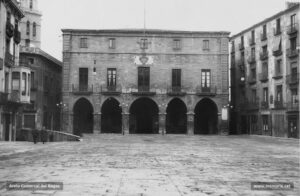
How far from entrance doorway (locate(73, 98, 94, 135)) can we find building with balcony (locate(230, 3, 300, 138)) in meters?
16.2

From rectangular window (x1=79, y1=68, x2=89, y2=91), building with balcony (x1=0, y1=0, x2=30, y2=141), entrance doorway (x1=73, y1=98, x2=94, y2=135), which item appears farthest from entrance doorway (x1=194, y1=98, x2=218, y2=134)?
building with balcony (x1=0, y1=0, x2=30, y2=141)

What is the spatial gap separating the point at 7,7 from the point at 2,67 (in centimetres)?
476

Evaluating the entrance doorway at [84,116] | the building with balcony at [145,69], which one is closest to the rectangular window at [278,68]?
the building with balcony at [145,69]

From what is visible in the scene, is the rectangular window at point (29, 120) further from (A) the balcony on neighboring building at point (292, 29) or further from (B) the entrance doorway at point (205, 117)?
(A) the balcony on neighboring building at point (292, 29)

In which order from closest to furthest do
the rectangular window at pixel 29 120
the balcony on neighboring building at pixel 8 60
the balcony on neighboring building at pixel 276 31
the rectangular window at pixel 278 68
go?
1. the balcony on neighboring building at pixel 8 60
2. the balcony on neighboring building at pixel 276 31
3. the rectangular window at pixel 278 68
4. the rectangular window at pixel 29 120

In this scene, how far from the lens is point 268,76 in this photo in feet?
131

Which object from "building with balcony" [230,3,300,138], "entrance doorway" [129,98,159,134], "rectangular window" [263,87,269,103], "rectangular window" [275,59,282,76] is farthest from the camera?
"entrance doorway" [129,98,159,134]

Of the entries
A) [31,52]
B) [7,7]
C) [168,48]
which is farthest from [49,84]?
[7,7]

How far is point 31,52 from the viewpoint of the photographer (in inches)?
1688

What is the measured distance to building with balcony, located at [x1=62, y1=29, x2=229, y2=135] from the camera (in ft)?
136

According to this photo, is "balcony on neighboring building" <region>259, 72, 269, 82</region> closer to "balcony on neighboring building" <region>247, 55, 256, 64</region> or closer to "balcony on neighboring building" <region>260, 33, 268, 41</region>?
"balcony on neighboring building" <region>247, 55, 256, 64</region>

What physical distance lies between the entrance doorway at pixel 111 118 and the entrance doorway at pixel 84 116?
4.39 ft

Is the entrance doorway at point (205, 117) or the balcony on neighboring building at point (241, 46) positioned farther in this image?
the balcony on neighboring building at point (241, 46)

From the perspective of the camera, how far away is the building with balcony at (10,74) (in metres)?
28.8
